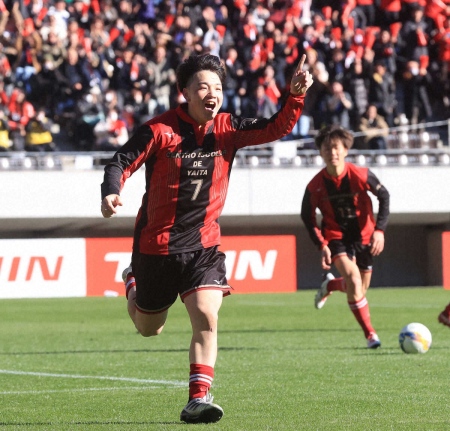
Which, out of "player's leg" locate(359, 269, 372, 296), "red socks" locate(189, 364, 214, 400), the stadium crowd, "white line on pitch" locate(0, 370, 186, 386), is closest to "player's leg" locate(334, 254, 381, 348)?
"player's leg" locate(359, 269, 372, 296)

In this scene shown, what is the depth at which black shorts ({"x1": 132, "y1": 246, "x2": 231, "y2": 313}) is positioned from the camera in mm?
6248

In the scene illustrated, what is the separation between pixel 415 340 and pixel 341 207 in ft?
6.24

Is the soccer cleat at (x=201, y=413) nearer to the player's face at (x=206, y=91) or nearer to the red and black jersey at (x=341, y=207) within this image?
the player's face at (x=206, y=91)

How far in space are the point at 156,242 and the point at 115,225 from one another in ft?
65.2

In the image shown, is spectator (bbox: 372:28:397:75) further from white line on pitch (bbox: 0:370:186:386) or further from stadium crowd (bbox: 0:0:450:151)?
white line on pitch (bbox: 0:370:186:386)

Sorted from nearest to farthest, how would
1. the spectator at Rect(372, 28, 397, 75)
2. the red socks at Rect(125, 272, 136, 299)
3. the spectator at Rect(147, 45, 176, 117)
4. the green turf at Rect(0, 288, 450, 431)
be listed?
the green turf at Rect(0, 288, 450, 431) → the red socks at Rect(125, 272, 136, 299) → the spectator at Rect(147, 45, 176, 117) → the spectator at Rect(372, 28, 397, 75)

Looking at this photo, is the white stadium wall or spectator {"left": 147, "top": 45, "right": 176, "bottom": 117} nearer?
spectator {"left": 147, "top": 45, "right": 176, "bottom": 117}

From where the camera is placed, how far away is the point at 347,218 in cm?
1136

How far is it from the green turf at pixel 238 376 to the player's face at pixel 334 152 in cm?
183

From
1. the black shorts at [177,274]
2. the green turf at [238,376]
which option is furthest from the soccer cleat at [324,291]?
the black shorts at [177,274]

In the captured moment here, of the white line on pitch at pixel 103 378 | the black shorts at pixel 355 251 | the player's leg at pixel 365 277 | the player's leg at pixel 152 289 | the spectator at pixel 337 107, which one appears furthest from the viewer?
the spectator at pixel 337 107

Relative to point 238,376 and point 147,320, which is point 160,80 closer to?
point 238,376

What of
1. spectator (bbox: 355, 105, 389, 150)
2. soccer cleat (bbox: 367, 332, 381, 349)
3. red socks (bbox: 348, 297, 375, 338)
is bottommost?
spectator (bbox: 355, 105, 389, 150)

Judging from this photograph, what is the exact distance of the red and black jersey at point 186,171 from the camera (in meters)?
6.24
